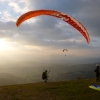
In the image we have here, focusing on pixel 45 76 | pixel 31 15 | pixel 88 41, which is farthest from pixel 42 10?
pixel 45 76

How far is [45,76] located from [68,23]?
15595 millimetres

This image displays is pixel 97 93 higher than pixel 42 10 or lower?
lower

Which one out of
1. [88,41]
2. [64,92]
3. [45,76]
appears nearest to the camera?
[88,41]

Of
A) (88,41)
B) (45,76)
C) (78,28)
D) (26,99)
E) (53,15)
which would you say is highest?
(53,15)

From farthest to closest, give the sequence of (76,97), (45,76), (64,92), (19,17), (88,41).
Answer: (45,76) → (64,92) → (76,97) → (19,17) → (88,41)

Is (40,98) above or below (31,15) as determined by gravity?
below

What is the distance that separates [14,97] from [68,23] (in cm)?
1083

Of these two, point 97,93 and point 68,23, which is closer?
point 68,23

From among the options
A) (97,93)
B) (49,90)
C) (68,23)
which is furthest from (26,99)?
(68,23)

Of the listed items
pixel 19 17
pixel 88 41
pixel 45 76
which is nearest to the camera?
pixel 88 41

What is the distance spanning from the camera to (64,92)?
2405 cm

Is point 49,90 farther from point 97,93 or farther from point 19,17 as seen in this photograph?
point 19,17

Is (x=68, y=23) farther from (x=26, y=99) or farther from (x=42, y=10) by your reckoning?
(x=26, y=99)

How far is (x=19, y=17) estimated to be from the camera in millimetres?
19500
